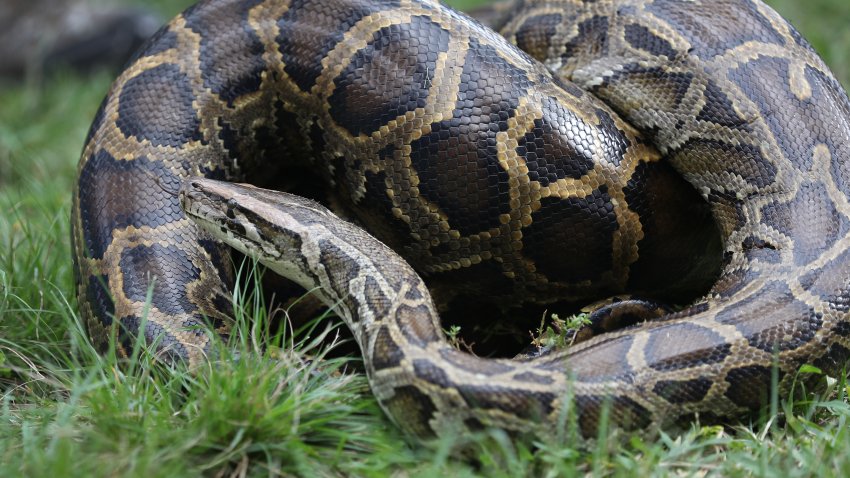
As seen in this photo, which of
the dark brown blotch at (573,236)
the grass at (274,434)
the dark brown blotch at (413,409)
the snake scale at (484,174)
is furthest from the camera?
the dark brown blotch at (573,236)

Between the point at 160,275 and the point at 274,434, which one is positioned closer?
the point at 274,434

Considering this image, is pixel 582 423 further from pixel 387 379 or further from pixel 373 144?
pixel 373 144

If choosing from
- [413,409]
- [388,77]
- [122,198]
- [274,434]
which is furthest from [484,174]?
[122,198]

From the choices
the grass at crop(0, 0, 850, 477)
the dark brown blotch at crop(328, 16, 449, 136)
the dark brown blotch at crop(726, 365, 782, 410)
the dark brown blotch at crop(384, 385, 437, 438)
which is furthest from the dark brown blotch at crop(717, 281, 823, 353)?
the dark brown blotch at crop(328, 16, 449, 136)

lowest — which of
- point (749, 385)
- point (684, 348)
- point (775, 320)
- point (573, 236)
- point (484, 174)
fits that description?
point (749, 385)

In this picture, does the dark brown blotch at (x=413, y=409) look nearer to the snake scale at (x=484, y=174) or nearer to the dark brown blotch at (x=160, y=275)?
the snake scale at (x=484, y=174)

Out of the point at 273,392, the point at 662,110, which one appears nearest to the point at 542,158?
the point at 662,110

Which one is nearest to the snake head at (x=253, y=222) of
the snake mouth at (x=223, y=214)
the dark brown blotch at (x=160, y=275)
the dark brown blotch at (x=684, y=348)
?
the snake mouth at (x=223, y=214)

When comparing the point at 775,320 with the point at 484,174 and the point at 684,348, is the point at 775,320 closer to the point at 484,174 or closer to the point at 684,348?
the point at 684,348
